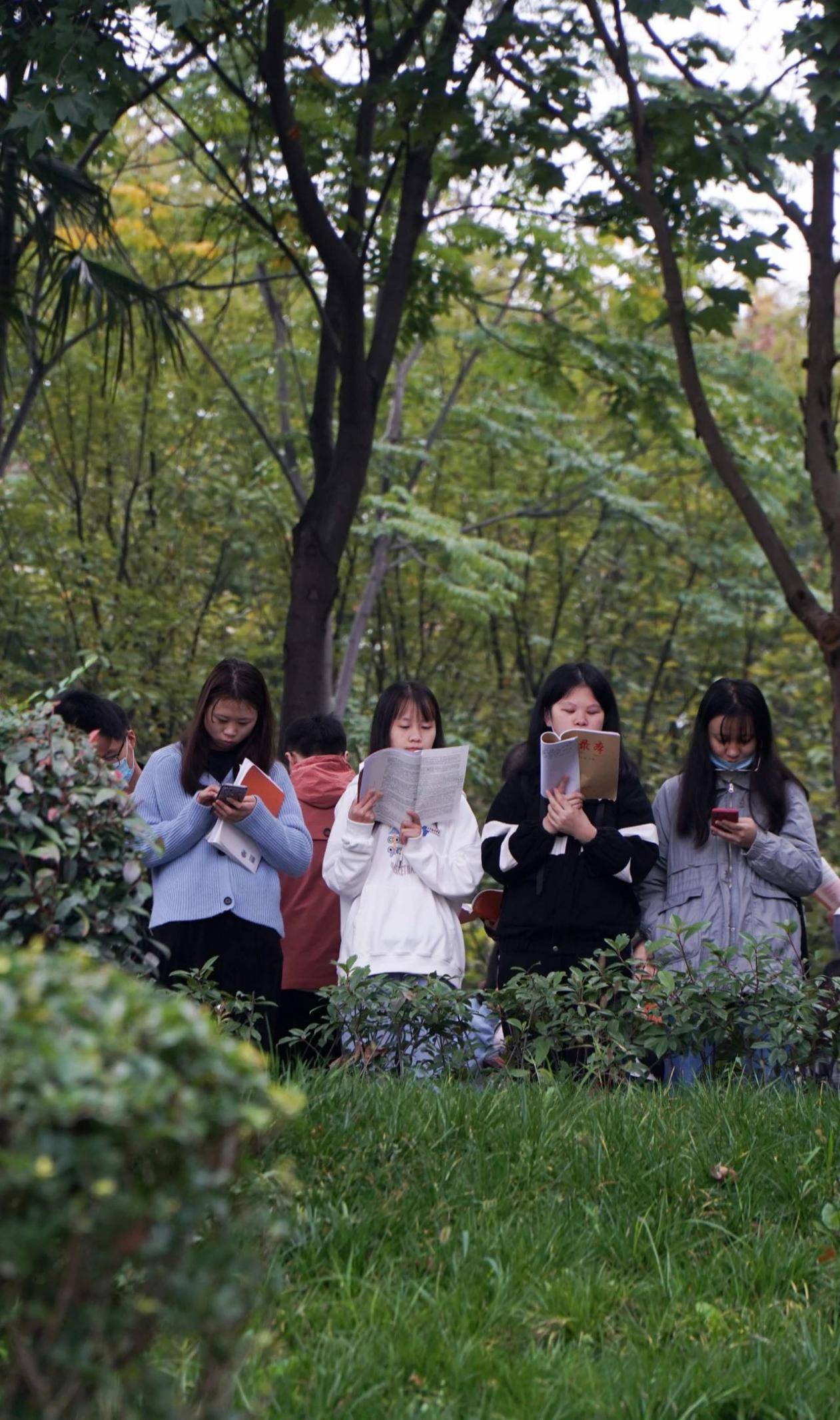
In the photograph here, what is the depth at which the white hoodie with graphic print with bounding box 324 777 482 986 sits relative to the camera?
574 centimetres

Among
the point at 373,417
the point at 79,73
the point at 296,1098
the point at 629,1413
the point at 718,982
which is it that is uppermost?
the point at 79,73

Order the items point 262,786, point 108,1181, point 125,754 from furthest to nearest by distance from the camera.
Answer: point 125,754 < point 262,786 < point 108,1181

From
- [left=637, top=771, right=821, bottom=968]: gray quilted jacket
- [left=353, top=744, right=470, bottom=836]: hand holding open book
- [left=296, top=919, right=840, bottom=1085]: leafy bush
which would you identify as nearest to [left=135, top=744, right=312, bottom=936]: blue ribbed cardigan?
[left=353, top=744, right=470, bottom=836]: hand holding open book

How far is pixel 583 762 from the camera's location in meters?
5.71

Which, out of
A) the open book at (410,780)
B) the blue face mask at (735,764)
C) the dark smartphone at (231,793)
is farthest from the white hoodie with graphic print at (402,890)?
the blue face mask at (735,764)

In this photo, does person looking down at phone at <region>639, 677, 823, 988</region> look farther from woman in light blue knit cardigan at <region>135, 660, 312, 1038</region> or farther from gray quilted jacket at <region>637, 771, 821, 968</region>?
woman in light blue knit cardigan at <region>135, 660, 312, 1038</region>

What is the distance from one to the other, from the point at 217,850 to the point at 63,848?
1.99 meters

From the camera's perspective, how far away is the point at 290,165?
27.9 feet

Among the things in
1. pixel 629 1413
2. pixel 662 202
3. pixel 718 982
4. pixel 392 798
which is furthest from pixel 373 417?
pixel 629 1413

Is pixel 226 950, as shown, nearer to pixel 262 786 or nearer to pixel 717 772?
pixel 262 786

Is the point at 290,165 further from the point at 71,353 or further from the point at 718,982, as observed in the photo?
the point at 71,353

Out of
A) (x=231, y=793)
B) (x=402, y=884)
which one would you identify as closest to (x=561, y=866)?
(x=402, y=884)

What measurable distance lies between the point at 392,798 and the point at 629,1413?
9.70 ft

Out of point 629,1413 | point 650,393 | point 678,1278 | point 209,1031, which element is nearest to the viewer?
point 209,1031
